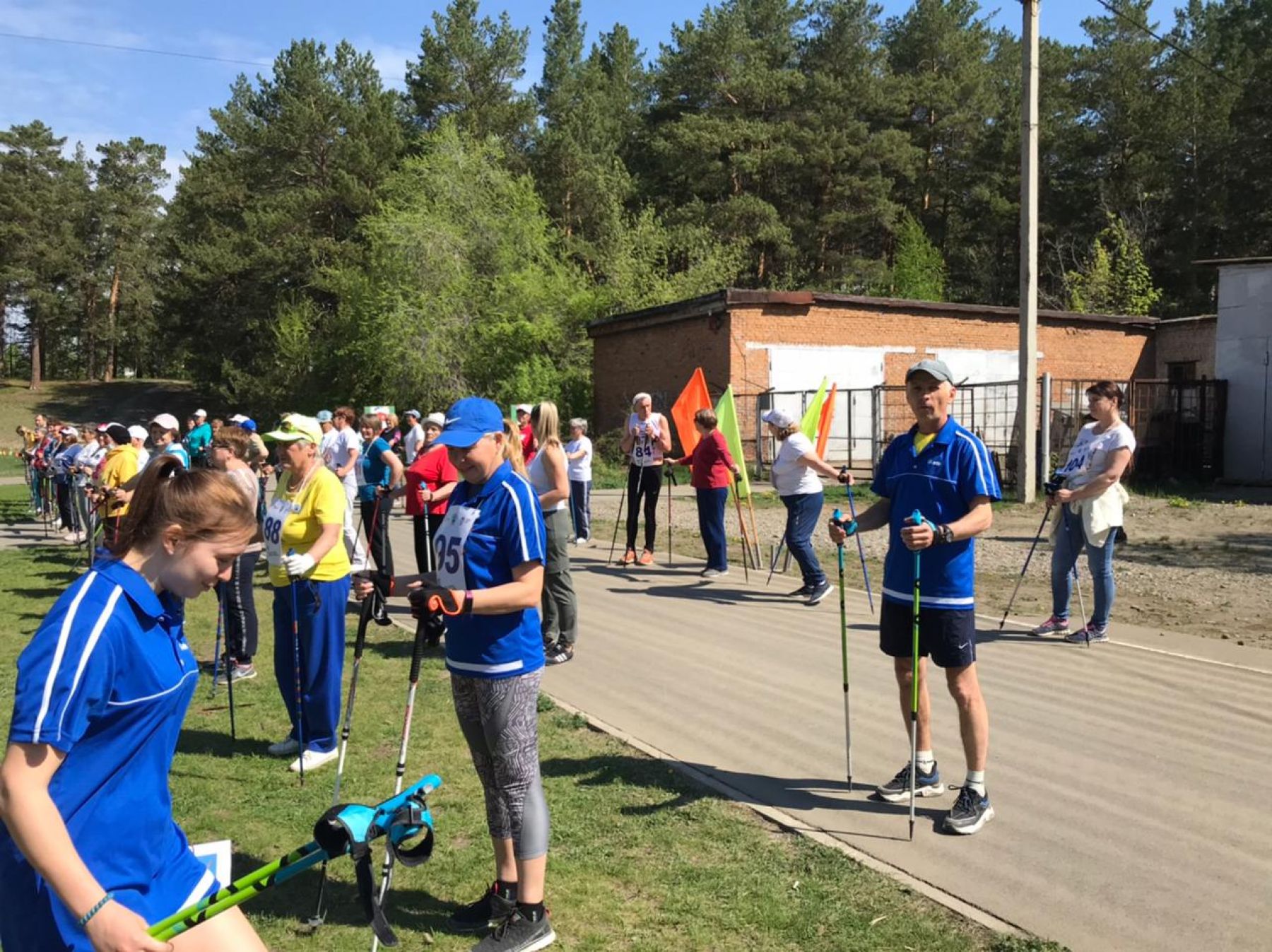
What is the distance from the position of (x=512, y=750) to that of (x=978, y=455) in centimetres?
A: 256

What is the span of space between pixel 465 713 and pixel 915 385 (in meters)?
2.60

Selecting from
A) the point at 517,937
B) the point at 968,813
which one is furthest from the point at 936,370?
the point at 517,937

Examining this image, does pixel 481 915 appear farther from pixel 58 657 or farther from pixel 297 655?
pixel 58 657

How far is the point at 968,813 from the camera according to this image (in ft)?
15.2

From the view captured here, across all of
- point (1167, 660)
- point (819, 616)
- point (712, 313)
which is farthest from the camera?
point (712, 313)

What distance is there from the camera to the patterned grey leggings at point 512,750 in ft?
12.2

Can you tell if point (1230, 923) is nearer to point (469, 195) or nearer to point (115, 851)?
point (115, 851)

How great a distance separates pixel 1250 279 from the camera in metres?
23.1

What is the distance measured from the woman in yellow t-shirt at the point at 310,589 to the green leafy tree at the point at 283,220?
1419 inches

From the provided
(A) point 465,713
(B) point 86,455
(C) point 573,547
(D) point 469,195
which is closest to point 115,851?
(A) point 465,713

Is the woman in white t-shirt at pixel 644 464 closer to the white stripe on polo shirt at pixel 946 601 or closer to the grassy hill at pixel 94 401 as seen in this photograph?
the white stripe on polo shirt at pixel 946 601

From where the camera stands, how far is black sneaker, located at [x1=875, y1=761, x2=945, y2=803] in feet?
16.5

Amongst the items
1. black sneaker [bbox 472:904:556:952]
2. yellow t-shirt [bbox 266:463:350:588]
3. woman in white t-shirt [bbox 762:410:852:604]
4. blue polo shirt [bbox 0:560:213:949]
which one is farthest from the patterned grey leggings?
woman in white t-shirt [bbox 762:410:852:604]

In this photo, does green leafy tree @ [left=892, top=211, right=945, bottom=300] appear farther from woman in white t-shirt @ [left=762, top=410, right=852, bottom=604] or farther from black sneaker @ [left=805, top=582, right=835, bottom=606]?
black sneaker @ [left=805, top=582, right=835, bottom=606]
